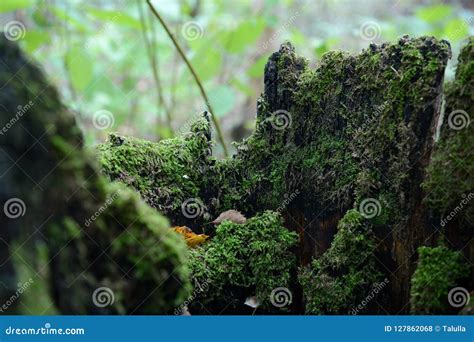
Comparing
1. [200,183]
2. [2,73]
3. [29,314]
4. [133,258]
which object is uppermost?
[200,183]

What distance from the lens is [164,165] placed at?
2928 millimetres

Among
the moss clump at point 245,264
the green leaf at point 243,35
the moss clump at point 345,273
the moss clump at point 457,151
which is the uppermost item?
the green leaf at point 243,35

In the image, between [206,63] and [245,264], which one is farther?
[206,63]

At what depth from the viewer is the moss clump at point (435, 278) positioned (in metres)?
2.26

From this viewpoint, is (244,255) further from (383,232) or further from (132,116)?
(132,116)

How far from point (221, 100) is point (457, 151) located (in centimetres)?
242

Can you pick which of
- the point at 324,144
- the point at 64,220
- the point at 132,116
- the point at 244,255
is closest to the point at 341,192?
the point at 324,144

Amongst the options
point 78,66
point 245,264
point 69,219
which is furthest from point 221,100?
point 69,219

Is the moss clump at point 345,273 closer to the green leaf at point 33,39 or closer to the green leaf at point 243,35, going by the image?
the green leaf at point 243,35

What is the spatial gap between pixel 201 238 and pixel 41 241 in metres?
1.07

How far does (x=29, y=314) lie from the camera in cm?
186

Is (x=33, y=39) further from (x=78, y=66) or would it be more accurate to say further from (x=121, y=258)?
(x=121, y=258)

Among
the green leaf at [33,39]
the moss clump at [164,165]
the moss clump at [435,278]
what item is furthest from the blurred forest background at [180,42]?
the moss clump at [435,278]

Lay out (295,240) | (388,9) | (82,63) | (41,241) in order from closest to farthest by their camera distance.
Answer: (41,241)
(295,240)
(82,63)
(388,9)
